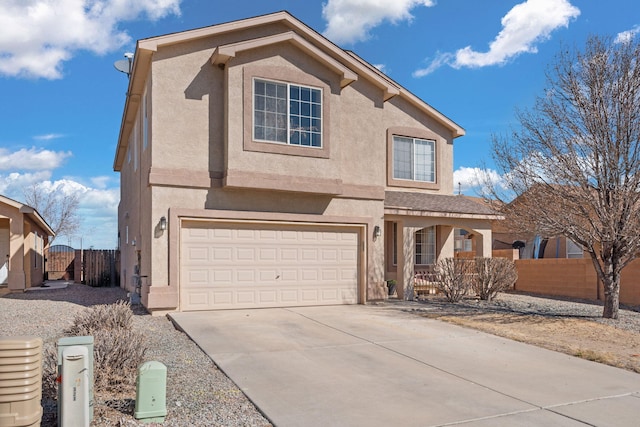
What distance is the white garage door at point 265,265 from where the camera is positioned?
1341cm

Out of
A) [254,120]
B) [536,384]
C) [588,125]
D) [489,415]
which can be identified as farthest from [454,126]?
[489,415]

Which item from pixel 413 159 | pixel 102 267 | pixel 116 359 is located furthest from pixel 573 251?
pixel 116 359

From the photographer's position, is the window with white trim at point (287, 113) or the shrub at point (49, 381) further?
the window with white trim at point (287, 113)

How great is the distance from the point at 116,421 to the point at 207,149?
353 inches

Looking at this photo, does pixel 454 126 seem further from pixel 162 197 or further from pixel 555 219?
pixel 162 197

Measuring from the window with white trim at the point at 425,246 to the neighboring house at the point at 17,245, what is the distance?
46.5 feet

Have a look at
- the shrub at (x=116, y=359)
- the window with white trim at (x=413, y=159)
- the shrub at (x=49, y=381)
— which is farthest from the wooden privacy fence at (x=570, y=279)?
the shrub at (x=49, y=381)

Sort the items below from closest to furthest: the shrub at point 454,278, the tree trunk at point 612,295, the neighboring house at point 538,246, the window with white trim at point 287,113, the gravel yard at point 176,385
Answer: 1. the gravel yard at point 176,385
2. the tree trunk at point 612,295
3. the window with white trim at point 287,113
4. the shrub at point 454,278
5. the neighboring house at point 538,246

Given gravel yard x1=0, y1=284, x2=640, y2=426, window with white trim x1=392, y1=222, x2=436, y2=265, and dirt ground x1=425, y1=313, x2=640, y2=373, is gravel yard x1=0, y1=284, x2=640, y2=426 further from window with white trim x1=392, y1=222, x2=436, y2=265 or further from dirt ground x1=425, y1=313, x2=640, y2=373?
window with white trim x1=392, y1=222, x2=436, y2=265

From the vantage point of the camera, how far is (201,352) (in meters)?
8.87

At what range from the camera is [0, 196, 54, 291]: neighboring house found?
19328mm

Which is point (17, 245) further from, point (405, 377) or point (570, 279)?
point (570, 279)

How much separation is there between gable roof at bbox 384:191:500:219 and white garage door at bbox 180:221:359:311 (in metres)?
2.05

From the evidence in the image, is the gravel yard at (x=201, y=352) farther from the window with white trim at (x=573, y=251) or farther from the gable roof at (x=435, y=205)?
the window with white trim at (x=573, y=251)
